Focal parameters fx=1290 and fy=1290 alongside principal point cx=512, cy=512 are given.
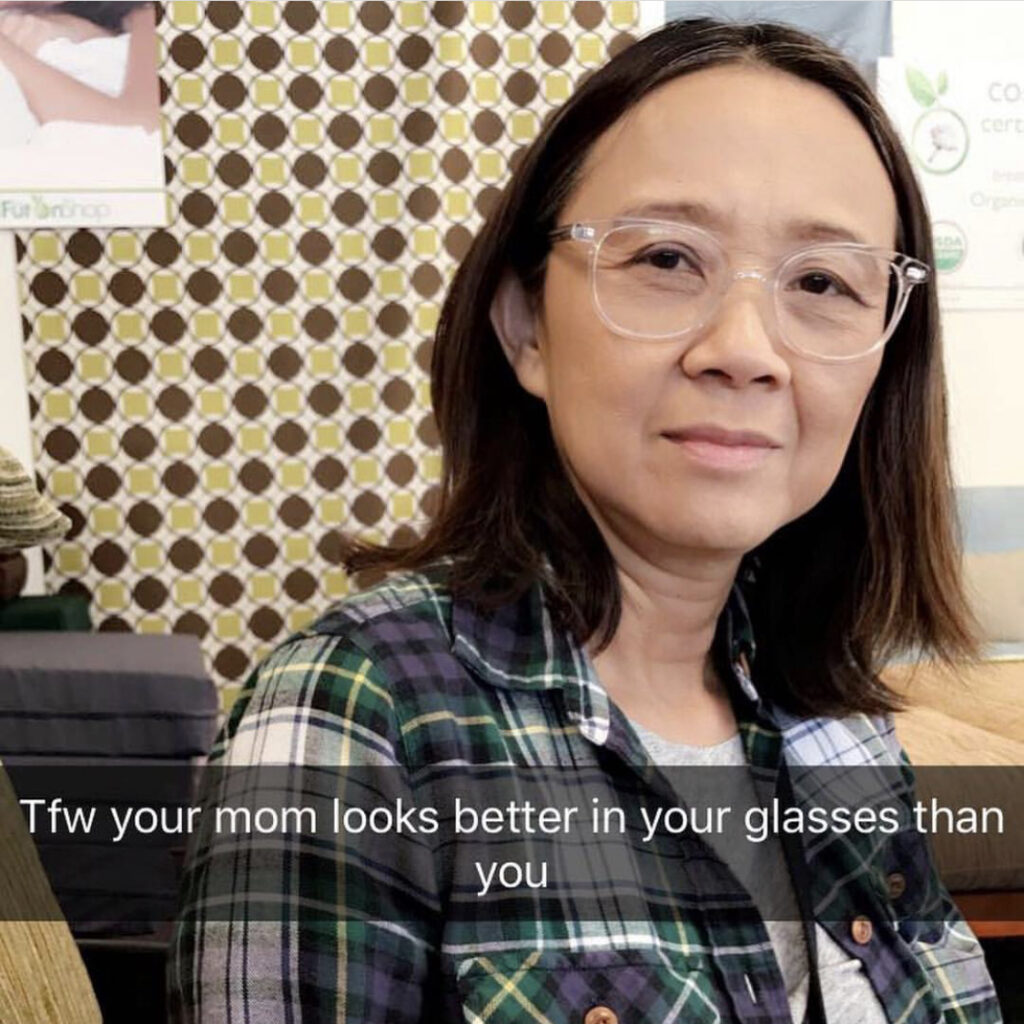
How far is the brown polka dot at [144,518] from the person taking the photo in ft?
12.4

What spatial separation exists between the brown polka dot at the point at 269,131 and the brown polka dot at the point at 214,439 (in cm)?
83

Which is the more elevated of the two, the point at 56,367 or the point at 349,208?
the point at 349,208

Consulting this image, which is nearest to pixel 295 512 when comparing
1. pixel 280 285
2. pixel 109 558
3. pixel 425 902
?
pixel 109 558

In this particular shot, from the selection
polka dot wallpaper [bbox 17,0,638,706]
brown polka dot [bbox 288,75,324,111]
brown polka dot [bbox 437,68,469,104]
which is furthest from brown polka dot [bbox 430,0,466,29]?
brown polka dot [bbox 288,75,324,111]

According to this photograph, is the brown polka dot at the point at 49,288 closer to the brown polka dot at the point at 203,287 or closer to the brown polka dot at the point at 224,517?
the brown polka dot at the point at 203,287

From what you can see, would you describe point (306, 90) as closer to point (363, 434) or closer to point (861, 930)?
point (363, 434)

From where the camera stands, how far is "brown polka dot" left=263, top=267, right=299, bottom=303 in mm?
3773

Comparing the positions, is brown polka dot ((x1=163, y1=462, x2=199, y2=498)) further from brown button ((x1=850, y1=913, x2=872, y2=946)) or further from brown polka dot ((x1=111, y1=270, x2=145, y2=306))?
brown button ((x1=850, y1=913, x2=872, y2=946))

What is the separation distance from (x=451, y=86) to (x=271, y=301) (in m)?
0.83

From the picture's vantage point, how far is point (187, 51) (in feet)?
12.1

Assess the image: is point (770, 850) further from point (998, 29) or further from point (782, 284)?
point (998, 29)

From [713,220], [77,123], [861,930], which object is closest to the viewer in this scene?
[713,220]

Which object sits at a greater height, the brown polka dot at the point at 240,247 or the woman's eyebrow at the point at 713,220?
the woman's eyebrow at the point at 713,220

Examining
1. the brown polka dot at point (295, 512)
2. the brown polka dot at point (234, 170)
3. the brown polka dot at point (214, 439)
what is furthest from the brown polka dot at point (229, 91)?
the brown polka dot at point (295, 512)
